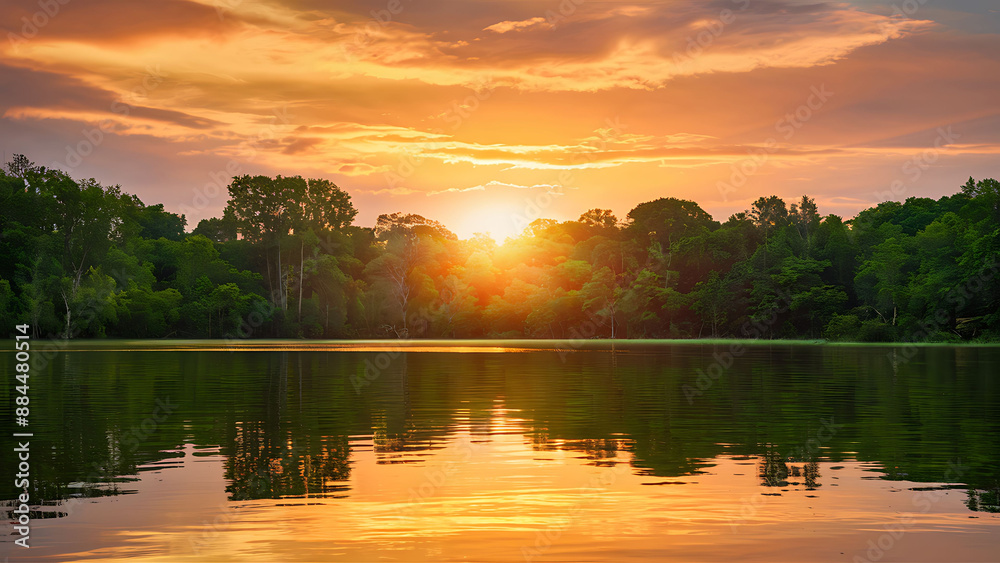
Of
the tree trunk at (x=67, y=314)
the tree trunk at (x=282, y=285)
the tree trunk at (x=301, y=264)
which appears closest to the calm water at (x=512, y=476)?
the tree trunk at (x=67, y=314)

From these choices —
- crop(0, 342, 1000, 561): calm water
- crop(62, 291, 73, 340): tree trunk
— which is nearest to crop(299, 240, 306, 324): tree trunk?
crop(62, 291, 73, 340): tree trunk

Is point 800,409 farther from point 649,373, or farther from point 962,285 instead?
point 962,285

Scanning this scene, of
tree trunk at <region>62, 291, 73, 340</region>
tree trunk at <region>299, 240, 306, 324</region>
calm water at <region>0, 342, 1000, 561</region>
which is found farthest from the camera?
tree trunk at <region>299, 240, 306, 324</region>

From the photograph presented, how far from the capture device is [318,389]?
35281 mm

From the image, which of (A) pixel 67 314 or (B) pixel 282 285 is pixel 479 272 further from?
(A) pixel 67 314

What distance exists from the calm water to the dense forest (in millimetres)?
90425

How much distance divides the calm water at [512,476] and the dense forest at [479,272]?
90.4 metres

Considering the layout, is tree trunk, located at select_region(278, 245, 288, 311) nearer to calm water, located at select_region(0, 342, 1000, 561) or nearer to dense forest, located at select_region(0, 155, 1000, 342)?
dense forest, located at select_region(0, 155, 1000, 342)

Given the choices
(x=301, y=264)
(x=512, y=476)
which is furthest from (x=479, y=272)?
(x=512, y=476)

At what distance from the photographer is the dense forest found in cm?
11338

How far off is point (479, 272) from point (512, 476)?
151 meters

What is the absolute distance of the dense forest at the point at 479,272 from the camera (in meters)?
113

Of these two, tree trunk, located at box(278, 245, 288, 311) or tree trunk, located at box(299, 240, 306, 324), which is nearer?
tree trunk, located at box(299, 240, 306, 324)

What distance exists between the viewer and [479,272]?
16650 cm
